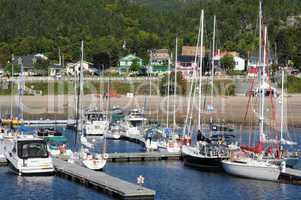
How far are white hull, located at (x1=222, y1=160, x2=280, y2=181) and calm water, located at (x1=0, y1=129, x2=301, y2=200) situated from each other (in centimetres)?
36

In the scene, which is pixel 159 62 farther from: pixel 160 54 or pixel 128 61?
pixel 128 61

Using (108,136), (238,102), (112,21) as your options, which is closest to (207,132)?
(108,136)

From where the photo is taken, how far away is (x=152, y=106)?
86.8m

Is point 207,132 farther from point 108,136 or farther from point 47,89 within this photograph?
point 47,89

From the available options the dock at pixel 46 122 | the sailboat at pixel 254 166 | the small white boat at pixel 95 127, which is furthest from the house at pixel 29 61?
the sailboat at pixel 254 166

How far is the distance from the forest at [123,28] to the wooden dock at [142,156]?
68540 millimetres

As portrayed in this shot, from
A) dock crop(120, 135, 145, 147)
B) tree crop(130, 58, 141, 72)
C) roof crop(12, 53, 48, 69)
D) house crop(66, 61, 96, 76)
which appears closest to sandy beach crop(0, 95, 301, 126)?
dock crop(120, 135, 145, 147)

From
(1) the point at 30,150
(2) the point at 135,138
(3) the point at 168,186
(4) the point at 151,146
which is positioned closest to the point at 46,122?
(2) the point at 135,138

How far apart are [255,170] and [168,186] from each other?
5.01 meters

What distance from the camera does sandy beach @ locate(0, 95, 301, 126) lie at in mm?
79625

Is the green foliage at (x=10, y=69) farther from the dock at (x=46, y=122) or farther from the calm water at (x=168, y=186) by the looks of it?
the calm water at (x=168, y=186)

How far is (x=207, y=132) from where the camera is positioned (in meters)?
61.7

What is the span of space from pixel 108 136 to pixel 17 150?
2179cm

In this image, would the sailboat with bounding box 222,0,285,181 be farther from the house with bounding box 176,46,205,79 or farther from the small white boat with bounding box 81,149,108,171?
the house with bounding box 176,46,205,79
